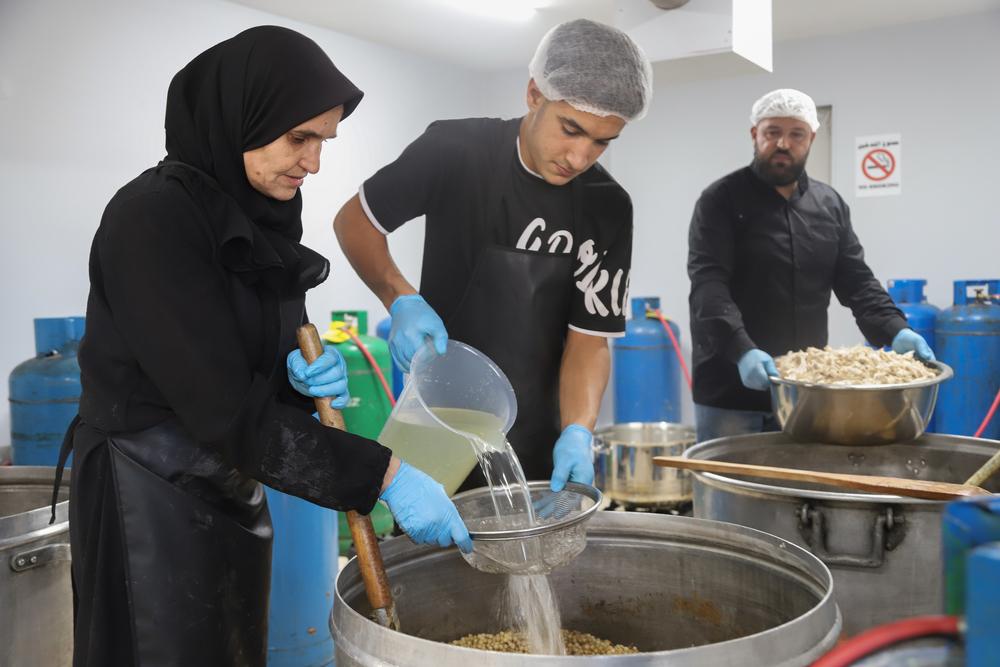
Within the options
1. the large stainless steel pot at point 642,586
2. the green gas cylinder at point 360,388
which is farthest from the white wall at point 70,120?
the large stainless steel pot at point 642,586

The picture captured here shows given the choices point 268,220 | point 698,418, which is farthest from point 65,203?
point 698,418

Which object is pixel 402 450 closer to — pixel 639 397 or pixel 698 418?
pixel 698 418

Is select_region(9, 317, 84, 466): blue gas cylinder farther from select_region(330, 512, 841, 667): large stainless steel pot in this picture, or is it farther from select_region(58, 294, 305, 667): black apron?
select_region(330, 512, 841, 667): large stainless steel pot

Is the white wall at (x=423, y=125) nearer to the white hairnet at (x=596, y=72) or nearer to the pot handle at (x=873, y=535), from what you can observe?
the white hairnet at (x=596, y=72)

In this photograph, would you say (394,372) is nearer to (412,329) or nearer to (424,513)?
(412,329)

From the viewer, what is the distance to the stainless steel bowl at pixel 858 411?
1.84 m

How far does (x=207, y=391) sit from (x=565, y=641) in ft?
2.61

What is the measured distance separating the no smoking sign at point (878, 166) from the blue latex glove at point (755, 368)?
3.02 metres

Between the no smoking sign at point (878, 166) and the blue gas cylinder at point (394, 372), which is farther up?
the no smoking sign at point (878, 166)

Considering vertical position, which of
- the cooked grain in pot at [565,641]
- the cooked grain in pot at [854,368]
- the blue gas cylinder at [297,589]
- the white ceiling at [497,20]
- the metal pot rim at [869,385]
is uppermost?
the white ceiling at [497,20]

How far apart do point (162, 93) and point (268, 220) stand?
2.85 m

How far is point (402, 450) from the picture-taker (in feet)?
4.78

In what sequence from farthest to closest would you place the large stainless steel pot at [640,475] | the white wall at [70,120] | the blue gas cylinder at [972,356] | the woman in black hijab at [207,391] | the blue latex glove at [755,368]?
the blue gas cylinder at [972,356], the large stainless steel pot at [640,475], the white wall at [70,120], the blue latex glove at [755,368], the woman in black hijab at [207,391]

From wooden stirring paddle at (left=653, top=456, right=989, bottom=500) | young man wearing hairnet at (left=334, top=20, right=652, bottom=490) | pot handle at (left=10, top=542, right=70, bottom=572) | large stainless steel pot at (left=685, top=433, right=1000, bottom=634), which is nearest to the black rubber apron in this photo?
young man wearing hairnet at (left=334, top=20, right=652, bottom=490)
